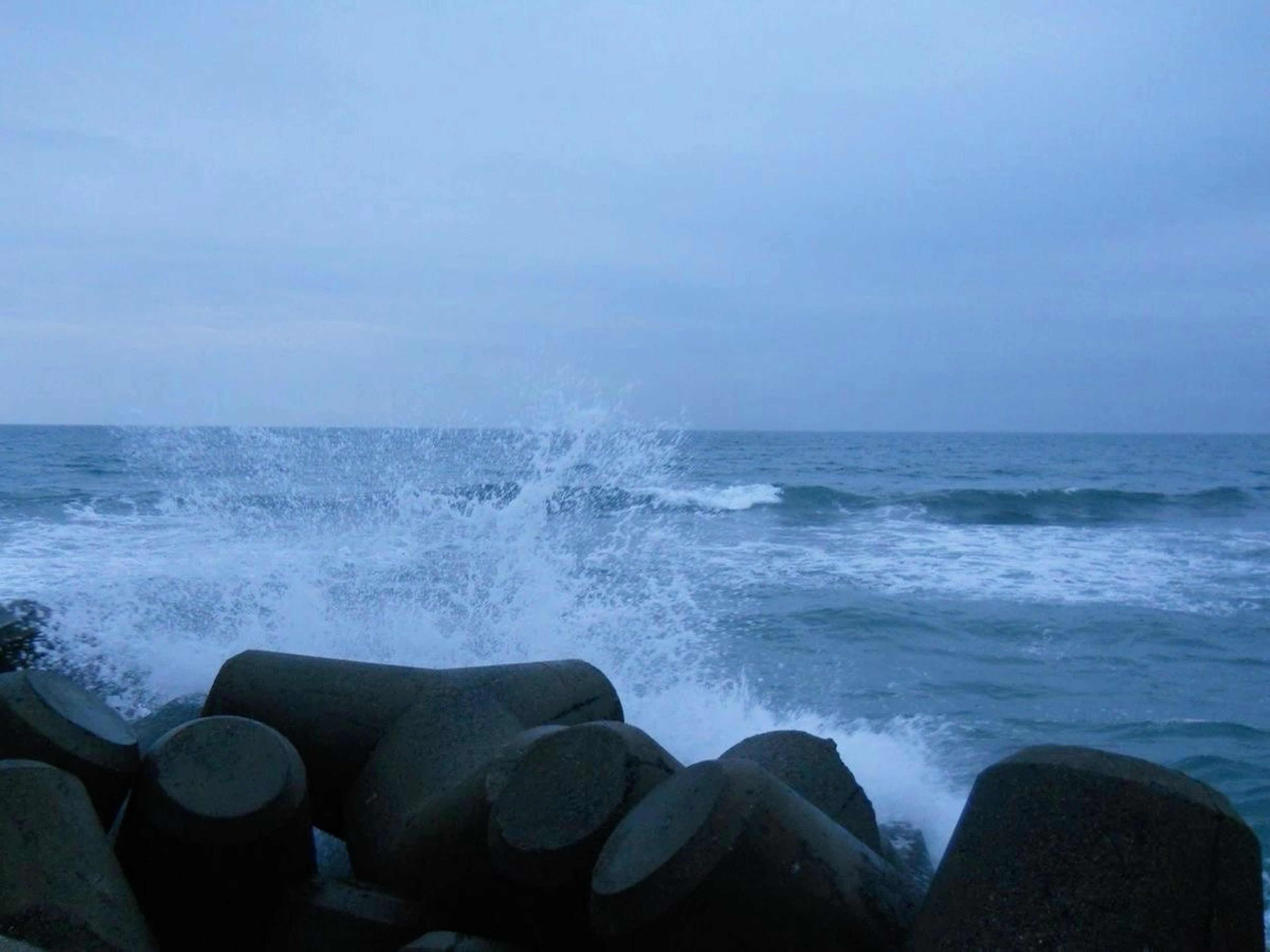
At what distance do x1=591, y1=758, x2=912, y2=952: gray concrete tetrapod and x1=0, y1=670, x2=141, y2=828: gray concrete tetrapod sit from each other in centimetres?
151

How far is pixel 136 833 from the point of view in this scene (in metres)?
3.13

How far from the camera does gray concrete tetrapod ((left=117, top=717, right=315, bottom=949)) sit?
305 centimetres

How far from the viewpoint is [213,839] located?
3041 mm

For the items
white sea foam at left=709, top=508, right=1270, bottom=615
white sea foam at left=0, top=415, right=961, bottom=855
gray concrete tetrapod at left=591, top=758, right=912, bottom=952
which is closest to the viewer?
gray concrete tetrapod at left=591, top=758, right=912, bottom=952

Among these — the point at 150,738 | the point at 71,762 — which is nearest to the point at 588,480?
the point at 150,738

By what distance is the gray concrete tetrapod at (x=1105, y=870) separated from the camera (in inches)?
90.4

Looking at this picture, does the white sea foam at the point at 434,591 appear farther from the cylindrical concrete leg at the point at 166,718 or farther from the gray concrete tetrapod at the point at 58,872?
the gray concrete tetrapod at the point at 58,872

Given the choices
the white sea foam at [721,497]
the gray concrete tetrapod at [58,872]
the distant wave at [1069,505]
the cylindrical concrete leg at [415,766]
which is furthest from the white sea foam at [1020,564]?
the gray concrete tetrapod at [58,872]

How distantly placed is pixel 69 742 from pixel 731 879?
1961mm

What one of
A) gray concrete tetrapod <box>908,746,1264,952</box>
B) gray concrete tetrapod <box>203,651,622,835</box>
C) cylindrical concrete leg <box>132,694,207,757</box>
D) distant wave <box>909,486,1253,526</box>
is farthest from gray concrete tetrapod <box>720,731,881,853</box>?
distant wave <box>909,486,1253,526</box>

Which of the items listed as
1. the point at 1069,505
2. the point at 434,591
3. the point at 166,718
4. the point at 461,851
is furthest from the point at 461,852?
the point at 1069,505

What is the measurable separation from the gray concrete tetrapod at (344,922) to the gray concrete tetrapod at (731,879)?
0.69 meters

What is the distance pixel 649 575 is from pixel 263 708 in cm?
699

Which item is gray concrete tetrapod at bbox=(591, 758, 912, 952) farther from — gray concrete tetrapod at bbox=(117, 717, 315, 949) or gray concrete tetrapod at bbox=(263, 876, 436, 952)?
gray concrete tetrapod at bbox=(117, 717, 315, 949)
